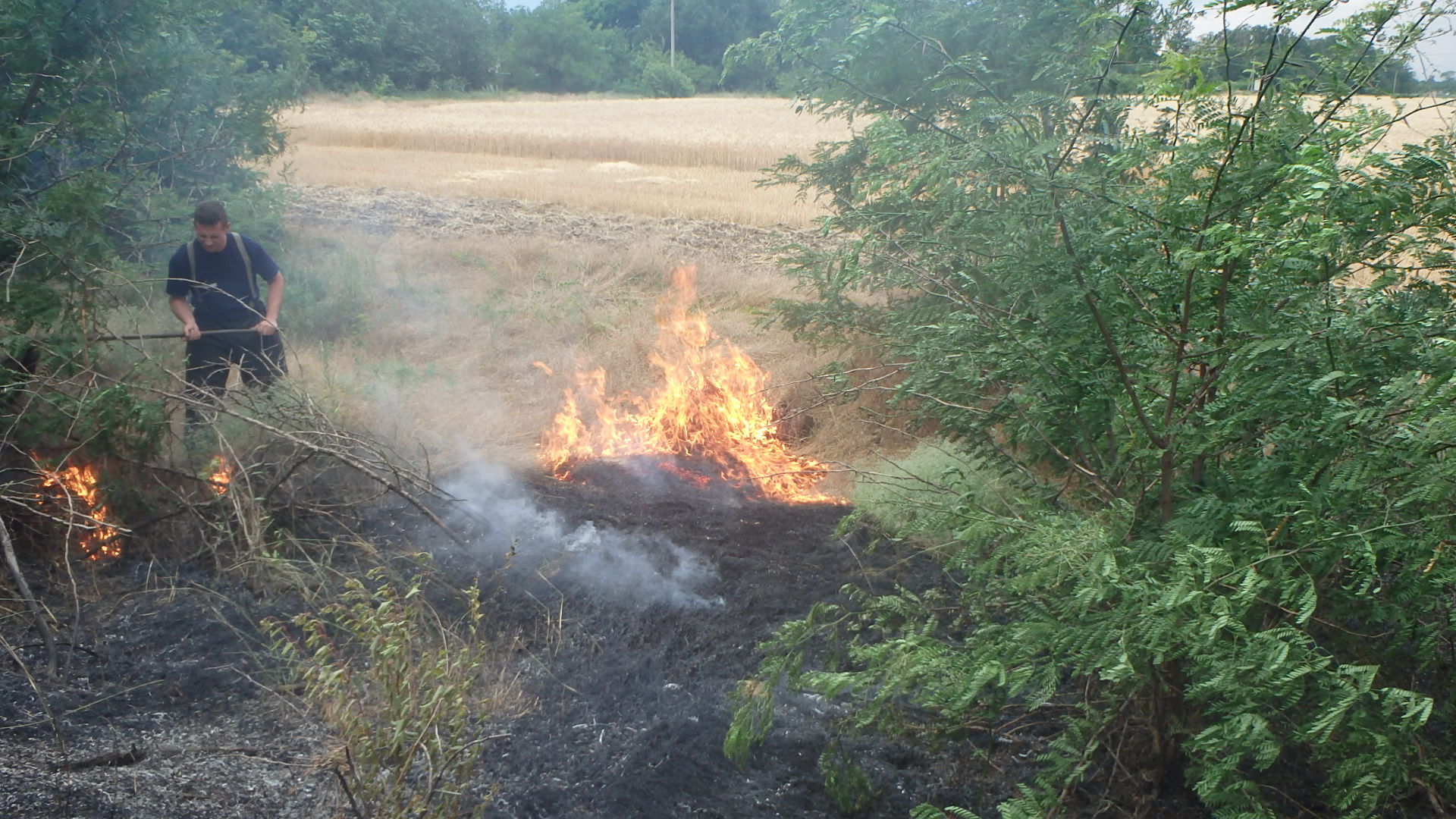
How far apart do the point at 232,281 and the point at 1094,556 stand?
Answer: 20.1 feet

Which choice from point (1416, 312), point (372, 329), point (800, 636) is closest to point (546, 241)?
point (372, 329)

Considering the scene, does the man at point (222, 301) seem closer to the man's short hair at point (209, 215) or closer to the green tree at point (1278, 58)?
the man's short hair at point (209, 215)

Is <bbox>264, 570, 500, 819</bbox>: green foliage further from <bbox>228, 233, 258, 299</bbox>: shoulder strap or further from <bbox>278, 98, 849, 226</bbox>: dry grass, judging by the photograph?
<bbox>278, 98, 849, 226</bbox>: dry grass

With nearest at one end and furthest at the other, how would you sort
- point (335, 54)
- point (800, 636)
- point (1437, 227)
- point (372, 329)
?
point (1437, 227)
point (800, 636)
point (372, 329)
point (335, 54)

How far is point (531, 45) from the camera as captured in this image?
58969 millimetres

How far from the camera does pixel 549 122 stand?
37.6 meters

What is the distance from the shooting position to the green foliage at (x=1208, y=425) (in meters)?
2.54

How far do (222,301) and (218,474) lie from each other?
1692 mm

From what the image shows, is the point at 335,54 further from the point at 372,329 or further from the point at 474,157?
the point at 372,329

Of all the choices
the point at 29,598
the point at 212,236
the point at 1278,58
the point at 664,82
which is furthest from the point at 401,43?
the point at 1278,58

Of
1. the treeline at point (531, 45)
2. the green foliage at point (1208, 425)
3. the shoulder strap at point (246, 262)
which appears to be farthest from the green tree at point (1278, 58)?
the treeline at point (531, 45)

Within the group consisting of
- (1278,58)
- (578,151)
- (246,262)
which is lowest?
(578,151)

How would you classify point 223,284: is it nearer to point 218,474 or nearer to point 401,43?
point 218,474

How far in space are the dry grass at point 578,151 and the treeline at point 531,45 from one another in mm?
4019
